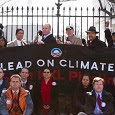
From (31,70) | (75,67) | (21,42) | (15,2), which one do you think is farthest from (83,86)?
(15,2)

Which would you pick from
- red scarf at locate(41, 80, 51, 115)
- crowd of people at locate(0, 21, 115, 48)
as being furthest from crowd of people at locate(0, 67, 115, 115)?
crowd of people at locate(0, 21, 115, 48)

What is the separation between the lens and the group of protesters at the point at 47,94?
8.14 metres

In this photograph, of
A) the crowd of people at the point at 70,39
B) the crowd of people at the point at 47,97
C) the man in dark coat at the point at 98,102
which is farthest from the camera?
the crowd of people at the point at 70,39

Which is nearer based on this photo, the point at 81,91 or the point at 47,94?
the point at 81,91

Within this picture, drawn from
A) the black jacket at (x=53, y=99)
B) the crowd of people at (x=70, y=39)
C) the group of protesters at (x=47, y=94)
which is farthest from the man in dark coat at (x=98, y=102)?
the crowd of people at (x=70, y=39)

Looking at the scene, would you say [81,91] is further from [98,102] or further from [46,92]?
[46,92]

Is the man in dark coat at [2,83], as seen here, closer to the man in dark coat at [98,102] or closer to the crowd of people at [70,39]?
the crowd of people at [70,39]

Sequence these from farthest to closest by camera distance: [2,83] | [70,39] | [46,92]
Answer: [70,39], [46,92], [2,83]

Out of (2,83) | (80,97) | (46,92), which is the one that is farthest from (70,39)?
(2,83)

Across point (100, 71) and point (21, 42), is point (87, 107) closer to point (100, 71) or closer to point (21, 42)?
point (100, 71)

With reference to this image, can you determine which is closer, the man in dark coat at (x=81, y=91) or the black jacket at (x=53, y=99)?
the man in dark coat at (x=81, y=91)

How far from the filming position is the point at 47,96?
9.31 metres

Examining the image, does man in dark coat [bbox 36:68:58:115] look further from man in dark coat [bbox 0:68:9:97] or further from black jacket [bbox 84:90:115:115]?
black jacket [bbox 84:90:115:115]

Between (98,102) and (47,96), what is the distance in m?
1.45
